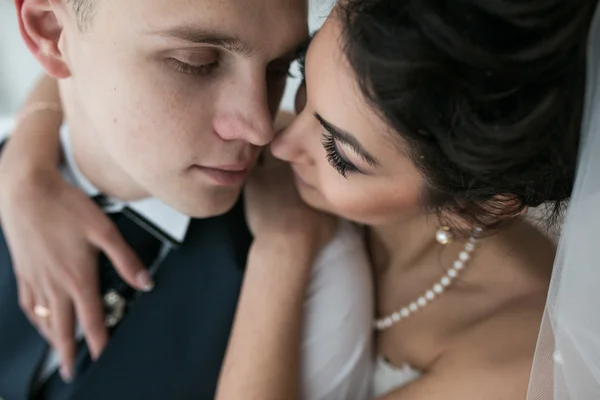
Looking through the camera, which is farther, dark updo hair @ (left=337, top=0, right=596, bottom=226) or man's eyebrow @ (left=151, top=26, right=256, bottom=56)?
man's eyebrow @ (left=151, top=26, right=256, bottom=56)

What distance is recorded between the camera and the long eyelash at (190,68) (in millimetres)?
839

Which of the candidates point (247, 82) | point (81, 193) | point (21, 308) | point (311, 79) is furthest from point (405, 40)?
point (21, 308)

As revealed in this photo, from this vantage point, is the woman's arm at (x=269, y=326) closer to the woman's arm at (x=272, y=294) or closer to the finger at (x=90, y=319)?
the woman's arm at (x=272, y=294)

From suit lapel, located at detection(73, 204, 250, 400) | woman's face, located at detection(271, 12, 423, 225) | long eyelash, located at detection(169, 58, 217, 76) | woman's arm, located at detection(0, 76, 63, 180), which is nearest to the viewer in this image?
woman's face, located at detection(271, 12, 423, 225)

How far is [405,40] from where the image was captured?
0.63 m

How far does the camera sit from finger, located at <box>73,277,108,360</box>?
3.24 ft

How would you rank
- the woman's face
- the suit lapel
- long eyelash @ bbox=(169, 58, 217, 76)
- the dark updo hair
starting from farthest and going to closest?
the suit lapel → long eyelash @ bbox=(169, 58, 217, 76) → the woman's face → the dark updo hair

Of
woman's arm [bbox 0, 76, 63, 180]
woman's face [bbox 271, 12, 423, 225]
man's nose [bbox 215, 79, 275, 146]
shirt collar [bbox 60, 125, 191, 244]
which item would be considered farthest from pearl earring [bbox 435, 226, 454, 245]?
woman's arm [bbox 0, 76, 63, 180]

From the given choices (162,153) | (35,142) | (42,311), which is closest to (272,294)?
(162,153)

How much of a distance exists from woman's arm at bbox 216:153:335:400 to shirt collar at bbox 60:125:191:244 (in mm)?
131

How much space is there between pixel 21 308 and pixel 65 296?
118 millimetres

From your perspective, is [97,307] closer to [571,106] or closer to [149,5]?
[149,5]

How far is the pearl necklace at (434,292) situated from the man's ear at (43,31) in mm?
721

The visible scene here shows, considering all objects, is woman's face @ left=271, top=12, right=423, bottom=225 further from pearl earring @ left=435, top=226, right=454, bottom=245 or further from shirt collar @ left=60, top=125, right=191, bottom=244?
shirt collar @ left=60, top=125, right=191, bottom=244
